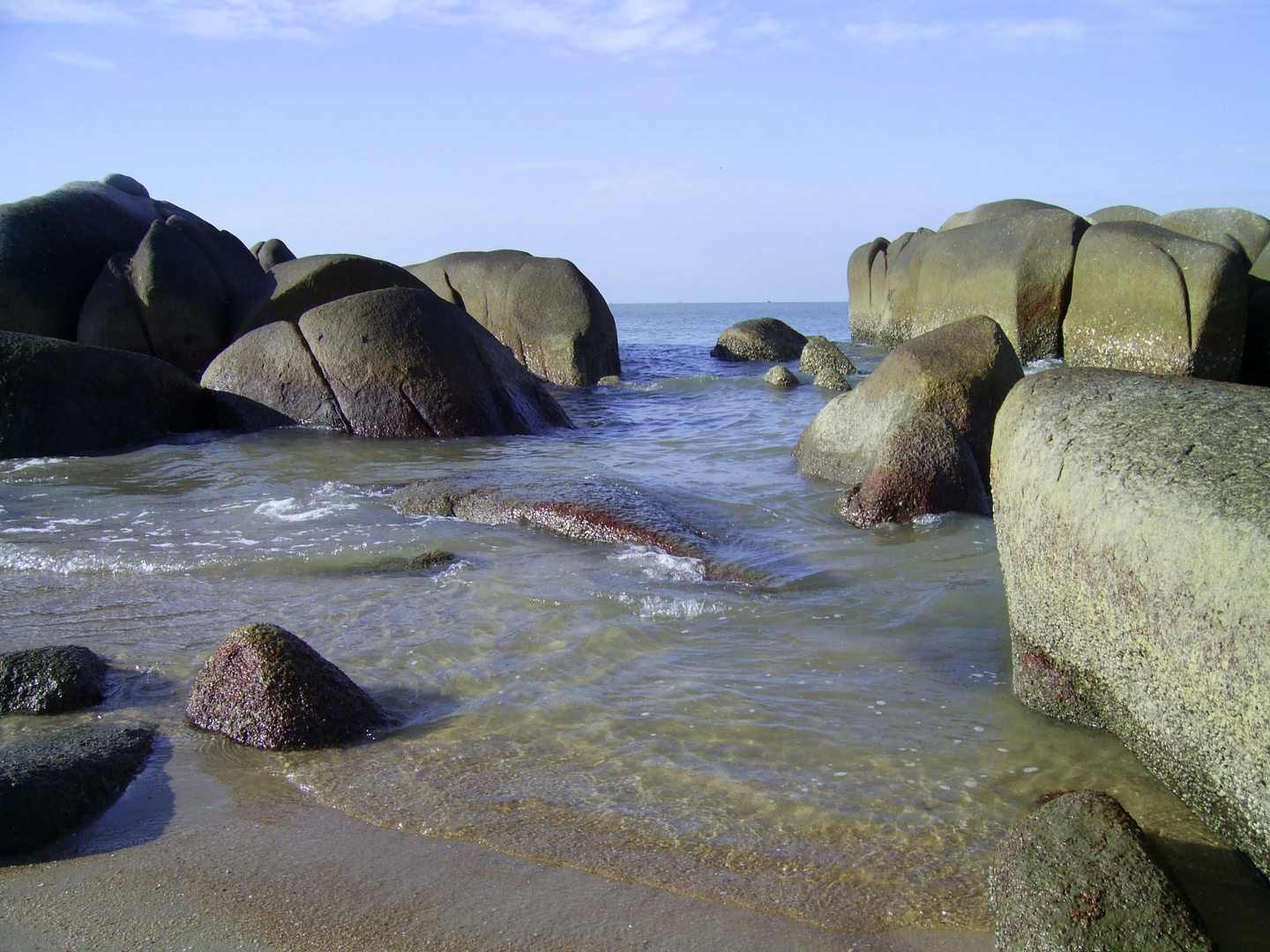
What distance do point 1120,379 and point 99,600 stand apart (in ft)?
14.5

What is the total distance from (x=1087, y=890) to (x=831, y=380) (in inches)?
567

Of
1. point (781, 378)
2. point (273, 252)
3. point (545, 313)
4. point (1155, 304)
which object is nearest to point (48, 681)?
point (545, 313)

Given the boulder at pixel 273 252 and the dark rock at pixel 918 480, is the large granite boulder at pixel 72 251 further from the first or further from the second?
the dark rock at pixel 918 480

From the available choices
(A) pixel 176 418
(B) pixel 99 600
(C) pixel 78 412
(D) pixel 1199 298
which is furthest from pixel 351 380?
(D) pixel 1199 298

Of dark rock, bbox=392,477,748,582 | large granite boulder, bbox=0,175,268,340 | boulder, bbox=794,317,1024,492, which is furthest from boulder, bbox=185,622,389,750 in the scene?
large granite boulder, bbox=0,175,268,340

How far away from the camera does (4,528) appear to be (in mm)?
5992

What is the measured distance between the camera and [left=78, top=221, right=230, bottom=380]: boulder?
11945 mm

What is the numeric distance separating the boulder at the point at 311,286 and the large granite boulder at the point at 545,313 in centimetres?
405

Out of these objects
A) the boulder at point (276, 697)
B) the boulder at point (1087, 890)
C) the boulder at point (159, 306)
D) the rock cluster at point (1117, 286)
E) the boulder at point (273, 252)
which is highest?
the boulder at point (273, 252)

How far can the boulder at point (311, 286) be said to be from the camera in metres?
12.3

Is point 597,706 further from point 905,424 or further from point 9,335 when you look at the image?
point 9,335

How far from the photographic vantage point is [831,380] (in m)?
16.2

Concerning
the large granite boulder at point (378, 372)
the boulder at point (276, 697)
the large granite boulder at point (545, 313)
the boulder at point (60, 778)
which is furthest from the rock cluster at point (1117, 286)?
the boulder at point (60, 778)

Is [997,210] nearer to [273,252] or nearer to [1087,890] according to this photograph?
[273,252]
